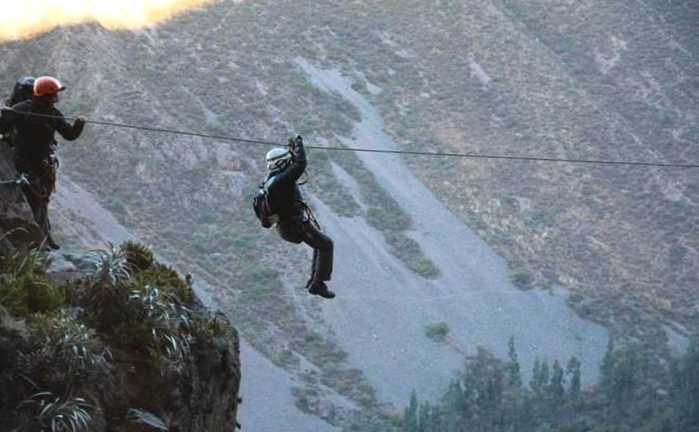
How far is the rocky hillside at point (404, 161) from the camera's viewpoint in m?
59.4

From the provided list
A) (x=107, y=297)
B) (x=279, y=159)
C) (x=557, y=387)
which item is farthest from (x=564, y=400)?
(x=107, y=297)

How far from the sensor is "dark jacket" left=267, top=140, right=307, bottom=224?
11387mm

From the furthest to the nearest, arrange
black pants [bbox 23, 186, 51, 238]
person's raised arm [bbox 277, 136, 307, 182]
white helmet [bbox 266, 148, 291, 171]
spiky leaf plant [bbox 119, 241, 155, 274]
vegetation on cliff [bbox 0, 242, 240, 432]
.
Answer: black pants [bbox 23, 186, 51, 238] < white helmet [bbox 266, 148, 291, 171] < person's raised arm [bbox 277, 136, 307, 182] < spiky leaf plant [bbox 119, 241, 155, 274] < vegetation on cliff [bbox 0, 242, 240, 432]

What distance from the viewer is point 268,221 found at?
11.9m

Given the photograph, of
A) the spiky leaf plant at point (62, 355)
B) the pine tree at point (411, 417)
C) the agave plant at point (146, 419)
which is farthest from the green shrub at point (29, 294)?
the pine tree at point (411, 417)

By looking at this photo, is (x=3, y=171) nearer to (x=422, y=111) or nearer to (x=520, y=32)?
(x=422, y=111)

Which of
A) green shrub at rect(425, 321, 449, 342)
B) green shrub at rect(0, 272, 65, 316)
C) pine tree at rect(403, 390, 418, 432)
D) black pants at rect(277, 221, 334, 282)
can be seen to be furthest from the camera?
green shrub at rect(425, 321, 449, 342)

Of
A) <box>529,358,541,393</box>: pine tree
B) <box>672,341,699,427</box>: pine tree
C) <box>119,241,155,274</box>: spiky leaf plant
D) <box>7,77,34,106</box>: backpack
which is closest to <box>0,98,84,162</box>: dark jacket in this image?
<box>7,77,34,106</box>: backpack

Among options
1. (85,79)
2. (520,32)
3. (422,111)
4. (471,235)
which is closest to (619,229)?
(471,235)

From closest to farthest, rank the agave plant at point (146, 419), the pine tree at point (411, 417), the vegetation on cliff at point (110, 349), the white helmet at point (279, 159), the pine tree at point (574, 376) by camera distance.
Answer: the vegetation on cliff at point (110, 349) → the agave plant at point (146, 419) → the white helmet at point (279, 159) → the pine tree at point (411, 417) → the pine tree at point (574, 376)

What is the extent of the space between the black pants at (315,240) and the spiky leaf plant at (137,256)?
163 centimetres

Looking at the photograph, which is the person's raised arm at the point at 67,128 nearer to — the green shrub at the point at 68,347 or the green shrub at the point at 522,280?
the green shrub at the point at 68,347

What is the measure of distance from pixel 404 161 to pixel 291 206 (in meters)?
61.2

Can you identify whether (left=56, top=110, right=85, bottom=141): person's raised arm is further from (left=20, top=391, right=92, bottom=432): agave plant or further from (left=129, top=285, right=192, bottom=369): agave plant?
(left=20, top=391, right=92, bottom=432): agave plant
